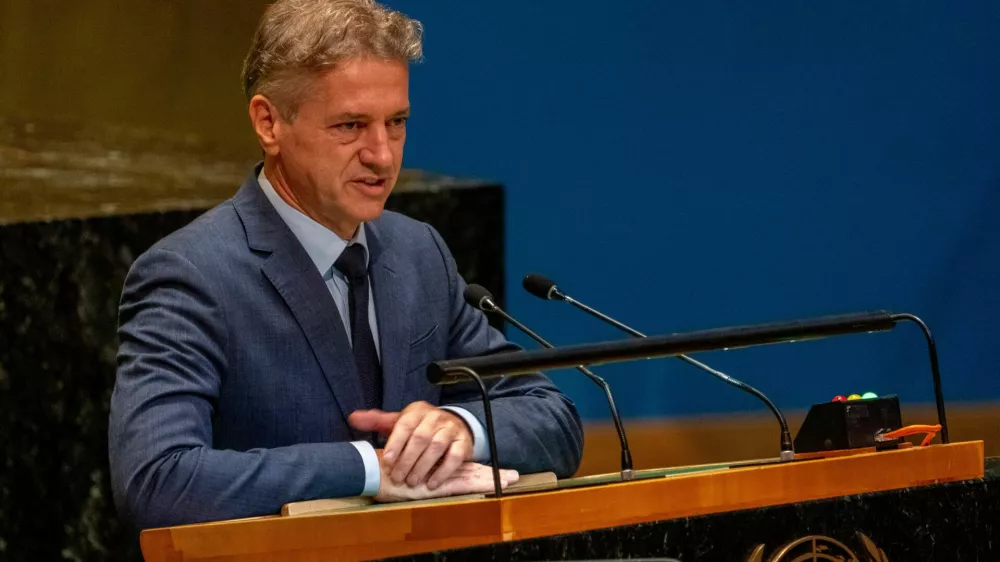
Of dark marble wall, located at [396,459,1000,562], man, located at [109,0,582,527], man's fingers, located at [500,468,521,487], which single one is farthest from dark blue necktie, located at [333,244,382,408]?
dark marble wall, located at [396,459,1000,562]

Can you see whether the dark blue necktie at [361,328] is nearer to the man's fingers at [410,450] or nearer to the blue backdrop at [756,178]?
the man's fingers at [410,450]

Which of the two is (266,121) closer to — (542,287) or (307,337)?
(307,337)

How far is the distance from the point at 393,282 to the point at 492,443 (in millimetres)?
1002

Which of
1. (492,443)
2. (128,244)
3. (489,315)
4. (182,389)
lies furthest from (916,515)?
(128,244)

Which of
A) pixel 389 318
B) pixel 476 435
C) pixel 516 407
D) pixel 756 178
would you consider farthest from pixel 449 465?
pixel 756 178

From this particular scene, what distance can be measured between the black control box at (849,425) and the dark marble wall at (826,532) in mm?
196

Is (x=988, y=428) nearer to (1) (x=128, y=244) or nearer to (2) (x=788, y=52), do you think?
(2) (x=788, y=52)

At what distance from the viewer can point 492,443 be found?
1593mm

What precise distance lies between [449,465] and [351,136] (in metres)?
0.69

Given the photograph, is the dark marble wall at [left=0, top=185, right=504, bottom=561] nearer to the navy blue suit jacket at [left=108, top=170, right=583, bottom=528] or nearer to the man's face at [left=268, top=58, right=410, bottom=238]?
the navy blue suit jacket at [left=108, top=170, right=583, bottom=528]

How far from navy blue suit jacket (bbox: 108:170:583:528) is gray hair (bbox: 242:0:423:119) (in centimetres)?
20

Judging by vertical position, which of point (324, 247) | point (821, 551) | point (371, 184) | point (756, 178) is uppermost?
point (756, 178)

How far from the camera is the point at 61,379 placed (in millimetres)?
3307

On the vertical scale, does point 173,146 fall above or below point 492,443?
above
